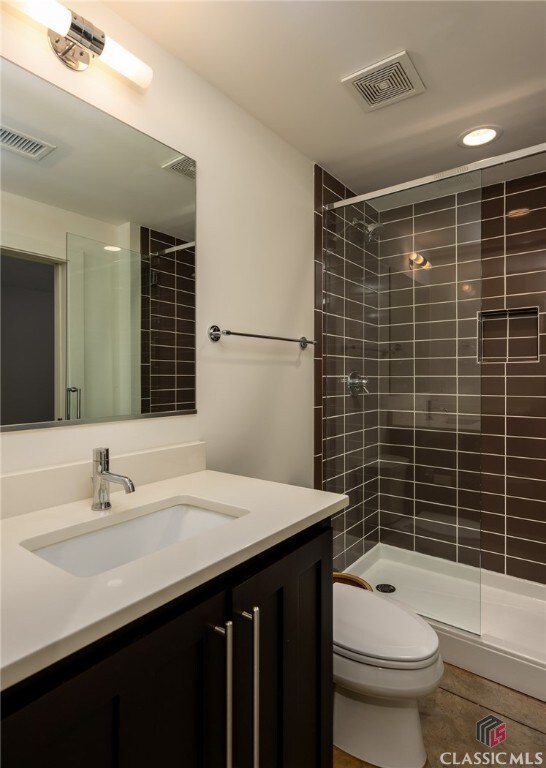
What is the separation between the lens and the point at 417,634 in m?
1.39

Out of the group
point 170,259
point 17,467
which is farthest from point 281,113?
point 17,467

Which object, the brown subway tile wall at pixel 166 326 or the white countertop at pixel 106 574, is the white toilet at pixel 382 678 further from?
the brown subway tile wall at pixel 166 326

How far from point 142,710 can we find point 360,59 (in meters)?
1.91

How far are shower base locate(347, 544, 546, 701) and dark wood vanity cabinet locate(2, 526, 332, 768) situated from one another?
735mm

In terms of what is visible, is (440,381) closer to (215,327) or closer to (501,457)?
(501,457)

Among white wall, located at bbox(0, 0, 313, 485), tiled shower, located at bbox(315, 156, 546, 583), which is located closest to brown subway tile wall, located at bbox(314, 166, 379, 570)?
tiled shower, located at bbox(315, 156, 546, 583)

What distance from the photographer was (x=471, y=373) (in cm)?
233

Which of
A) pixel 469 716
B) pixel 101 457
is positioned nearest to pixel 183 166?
pixel 101 457

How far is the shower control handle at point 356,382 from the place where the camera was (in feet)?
8.16

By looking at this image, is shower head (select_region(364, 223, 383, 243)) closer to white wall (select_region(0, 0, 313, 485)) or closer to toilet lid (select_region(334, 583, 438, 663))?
white wall (select_region(0, 0, 313, 485))

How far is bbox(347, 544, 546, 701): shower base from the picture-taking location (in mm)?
1758

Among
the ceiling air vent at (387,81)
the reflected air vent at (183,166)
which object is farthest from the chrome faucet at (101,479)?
the ceiling air vent at (387,81)

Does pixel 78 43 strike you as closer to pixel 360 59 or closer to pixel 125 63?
pixel 125 63

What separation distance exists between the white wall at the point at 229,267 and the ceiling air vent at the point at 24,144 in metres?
0.18
